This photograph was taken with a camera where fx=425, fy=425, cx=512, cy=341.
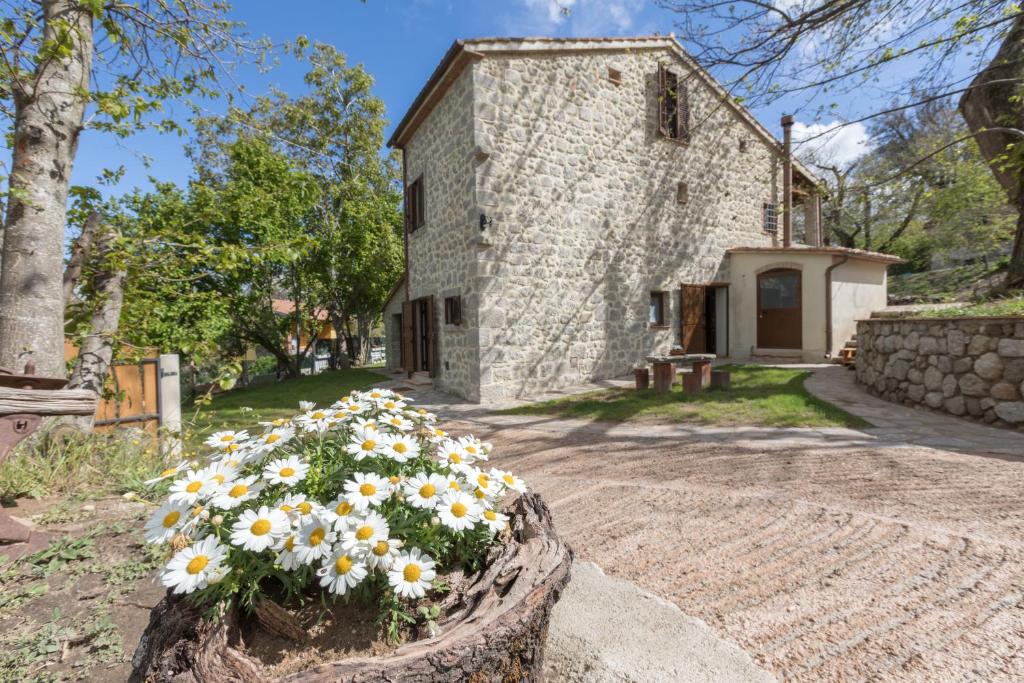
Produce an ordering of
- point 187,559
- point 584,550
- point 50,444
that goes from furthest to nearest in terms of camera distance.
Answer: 1. point 50,444
2. point 584,550
3. point 187,559

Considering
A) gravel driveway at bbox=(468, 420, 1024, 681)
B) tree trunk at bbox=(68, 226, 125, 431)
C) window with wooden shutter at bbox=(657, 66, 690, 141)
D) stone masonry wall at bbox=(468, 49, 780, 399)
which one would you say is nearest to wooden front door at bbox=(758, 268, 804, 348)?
stone masonry wall at bbox=(468, 49, 780, 399)

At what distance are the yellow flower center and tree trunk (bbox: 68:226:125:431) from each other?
11.7ft

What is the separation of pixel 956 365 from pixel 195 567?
7508 millimetres

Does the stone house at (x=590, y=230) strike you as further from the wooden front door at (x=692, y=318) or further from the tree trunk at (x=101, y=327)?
the tree trunk at (x=101, y=327)

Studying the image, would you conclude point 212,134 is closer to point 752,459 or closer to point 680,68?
point 680,68

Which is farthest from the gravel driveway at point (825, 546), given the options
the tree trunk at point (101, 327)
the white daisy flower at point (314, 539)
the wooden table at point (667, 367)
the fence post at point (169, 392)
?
the tree trunk at point (101, 327)

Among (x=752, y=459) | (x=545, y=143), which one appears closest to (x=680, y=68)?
(x=545, y=143)

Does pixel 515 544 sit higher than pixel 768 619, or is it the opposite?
pixel 515 544

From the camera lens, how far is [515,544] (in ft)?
4.78

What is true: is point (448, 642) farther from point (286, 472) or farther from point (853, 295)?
point (853, 295)

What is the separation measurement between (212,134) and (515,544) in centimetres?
2051

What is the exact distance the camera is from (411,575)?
1.13 meters

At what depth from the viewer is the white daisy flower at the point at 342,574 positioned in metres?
1.04

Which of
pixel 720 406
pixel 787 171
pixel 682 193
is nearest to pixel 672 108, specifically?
pixel 682 193
